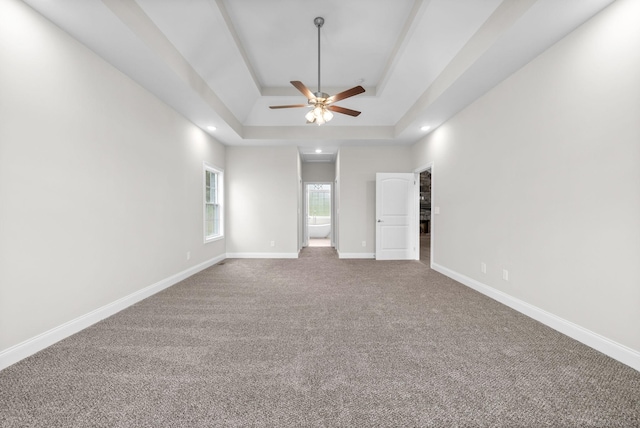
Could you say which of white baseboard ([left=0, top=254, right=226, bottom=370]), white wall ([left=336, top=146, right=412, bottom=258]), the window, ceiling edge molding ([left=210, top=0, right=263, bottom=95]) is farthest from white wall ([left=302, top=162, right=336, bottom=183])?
white baseboard ([left=0, top=254, right=226, bottom=370])

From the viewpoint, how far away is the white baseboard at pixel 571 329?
68.2 inches

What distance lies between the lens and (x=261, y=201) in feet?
19.0

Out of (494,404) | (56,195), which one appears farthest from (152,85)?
(494,404)

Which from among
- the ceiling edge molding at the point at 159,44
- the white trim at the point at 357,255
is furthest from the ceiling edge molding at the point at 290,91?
the white trim at the point at 357,255

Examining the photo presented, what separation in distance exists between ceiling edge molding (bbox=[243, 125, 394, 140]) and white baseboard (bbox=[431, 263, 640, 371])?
325 centimetres

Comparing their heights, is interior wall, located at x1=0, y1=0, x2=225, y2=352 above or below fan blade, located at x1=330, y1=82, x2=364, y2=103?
below

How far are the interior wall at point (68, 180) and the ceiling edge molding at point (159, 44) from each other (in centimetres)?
53

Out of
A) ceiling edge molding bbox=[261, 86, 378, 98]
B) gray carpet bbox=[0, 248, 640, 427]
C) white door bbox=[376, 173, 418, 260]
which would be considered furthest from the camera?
white door bbox=[376, 173, 418, 260]

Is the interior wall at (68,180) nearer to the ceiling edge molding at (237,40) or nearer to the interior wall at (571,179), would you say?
the ceiling edge molding at (237,40)

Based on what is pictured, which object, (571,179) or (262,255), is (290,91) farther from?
(571,179)

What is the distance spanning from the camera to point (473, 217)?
139 inches

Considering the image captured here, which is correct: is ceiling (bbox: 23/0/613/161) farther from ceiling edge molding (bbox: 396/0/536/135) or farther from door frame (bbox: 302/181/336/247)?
door frame (bbox: 302/181/336/247)

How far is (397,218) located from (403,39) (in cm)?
345

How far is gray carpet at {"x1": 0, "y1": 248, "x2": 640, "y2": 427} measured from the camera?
127 centimetres
